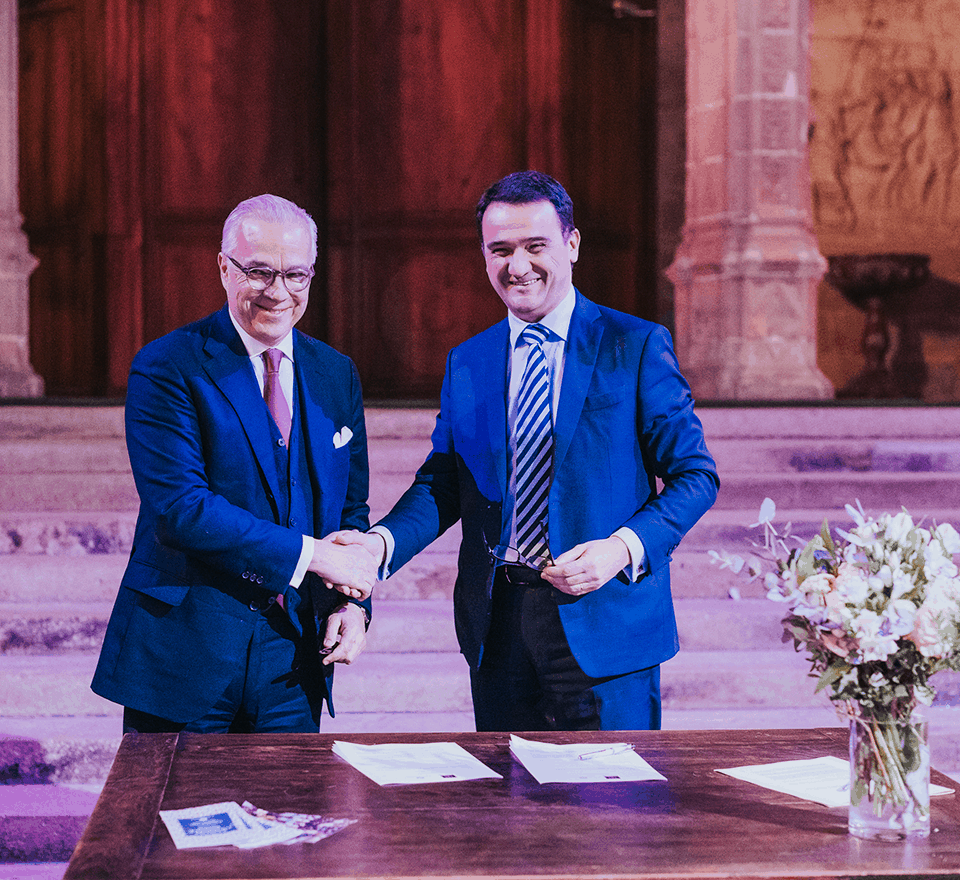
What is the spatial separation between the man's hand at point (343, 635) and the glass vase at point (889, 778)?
101cm

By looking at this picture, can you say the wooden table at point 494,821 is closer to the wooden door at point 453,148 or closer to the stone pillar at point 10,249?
the stone pillar at point 10,249

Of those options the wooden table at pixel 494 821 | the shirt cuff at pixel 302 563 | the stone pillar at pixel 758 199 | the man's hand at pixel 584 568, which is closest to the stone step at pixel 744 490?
the stone pillar at pixel 758 199

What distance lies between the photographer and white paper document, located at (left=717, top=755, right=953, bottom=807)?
1.92 metres

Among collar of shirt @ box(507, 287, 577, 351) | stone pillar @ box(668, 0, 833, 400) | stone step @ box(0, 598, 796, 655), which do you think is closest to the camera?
collar of shirt @ box(507, 287, 577, 351)

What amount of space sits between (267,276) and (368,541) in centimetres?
55

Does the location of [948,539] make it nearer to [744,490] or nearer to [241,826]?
[241,826]

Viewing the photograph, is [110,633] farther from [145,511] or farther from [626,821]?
[626,821]

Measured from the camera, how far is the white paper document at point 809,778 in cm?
192

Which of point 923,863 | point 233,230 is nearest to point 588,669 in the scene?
point 923,863

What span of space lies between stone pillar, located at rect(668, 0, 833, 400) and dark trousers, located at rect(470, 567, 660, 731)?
15.9 ft

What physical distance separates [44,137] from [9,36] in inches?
82.8

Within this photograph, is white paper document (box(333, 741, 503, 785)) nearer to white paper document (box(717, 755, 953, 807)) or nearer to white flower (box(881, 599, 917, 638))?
white paper document (box(717, 755, 953, 807))

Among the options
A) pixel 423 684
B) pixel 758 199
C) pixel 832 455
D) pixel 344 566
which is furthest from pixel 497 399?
pixel 758 199

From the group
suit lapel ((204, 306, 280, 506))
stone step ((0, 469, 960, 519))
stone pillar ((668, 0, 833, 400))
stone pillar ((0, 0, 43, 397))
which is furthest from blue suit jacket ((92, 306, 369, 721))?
stone pillar ((0, 0, 43, 397))
